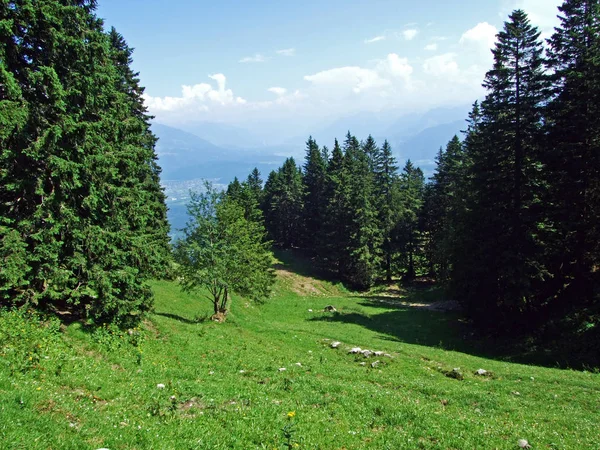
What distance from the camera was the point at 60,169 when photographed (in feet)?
48.1

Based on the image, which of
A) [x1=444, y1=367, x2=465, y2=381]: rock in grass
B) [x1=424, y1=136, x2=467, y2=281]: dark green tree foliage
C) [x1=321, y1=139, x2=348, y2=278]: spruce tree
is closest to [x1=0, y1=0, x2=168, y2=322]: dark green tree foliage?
[x1=444, y1=367, x2=465, y2=381]: rock in grass

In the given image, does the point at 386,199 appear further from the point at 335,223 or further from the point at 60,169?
the point at 60,169

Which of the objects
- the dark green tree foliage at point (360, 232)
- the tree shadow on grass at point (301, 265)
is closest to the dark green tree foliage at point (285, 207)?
the tree shadow on grass at point (301, 265)

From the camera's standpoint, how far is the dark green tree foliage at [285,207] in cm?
7881

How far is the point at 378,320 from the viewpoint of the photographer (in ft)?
120

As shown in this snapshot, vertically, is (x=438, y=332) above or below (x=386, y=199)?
below

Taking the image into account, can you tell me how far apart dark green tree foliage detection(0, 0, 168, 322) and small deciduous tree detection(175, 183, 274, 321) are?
24.7ft

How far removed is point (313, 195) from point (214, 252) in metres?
50.2

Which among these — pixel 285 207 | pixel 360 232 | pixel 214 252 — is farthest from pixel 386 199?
pixel 214 252

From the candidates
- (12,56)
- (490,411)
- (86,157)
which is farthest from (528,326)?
(12,56)

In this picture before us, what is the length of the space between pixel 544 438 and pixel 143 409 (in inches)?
430

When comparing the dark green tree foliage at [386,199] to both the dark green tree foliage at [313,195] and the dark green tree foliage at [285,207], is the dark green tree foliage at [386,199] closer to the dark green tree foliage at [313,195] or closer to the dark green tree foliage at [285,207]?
the dark green tree foliage at [313,195]

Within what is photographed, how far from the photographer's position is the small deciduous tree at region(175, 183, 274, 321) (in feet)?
85.4

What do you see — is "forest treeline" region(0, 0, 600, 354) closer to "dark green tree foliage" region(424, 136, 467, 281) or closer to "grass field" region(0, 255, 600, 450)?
"dark green tree foliage" region(424, 136, 467, 281)
